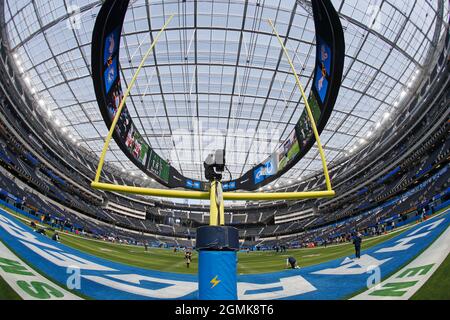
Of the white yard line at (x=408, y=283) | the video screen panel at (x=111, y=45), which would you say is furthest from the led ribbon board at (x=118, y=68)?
the white yard line at (x=408, y=283)

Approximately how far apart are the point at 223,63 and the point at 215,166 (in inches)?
894

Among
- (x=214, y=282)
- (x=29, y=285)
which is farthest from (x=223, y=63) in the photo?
(x=214, y=282)

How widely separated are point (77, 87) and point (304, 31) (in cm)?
2319

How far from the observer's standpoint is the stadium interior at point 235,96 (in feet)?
65.9

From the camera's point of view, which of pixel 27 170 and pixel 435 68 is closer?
pixel 435 68

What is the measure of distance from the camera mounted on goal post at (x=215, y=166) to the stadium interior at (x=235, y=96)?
36.0 feet

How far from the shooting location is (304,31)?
21.2 m

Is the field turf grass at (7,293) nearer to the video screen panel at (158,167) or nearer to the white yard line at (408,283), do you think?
the white yard line at (408,283)

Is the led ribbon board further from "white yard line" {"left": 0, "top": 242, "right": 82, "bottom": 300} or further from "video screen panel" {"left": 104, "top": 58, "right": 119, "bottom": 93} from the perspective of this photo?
"white yard line" {"left": 0, "top": 242, "right": 82, "bottom": 300}

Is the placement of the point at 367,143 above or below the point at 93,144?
below

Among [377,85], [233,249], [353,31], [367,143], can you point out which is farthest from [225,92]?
[233,249]
